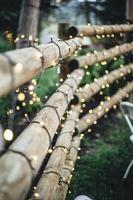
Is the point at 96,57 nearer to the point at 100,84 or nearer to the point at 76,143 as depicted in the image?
the point at 100,84

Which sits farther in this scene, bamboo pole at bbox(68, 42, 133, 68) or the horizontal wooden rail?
the horizontal wooden rail

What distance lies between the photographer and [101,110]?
717cm

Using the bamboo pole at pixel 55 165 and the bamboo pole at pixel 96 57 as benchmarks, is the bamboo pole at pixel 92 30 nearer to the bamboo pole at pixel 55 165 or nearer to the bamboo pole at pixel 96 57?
the bamboo pole at pixel 96 57

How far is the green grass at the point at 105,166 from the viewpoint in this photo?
5070 millimetres

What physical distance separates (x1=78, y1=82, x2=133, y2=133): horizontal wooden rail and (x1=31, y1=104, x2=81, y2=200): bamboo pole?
0.39 meters

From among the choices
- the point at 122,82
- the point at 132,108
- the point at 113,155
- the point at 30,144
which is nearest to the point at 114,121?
the point at 122,82

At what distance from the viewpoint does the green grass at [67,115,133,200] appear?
5.07m

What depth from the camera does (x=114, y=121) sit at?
27.7 feet

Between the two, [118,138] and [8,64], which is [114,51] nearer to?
[118,138]

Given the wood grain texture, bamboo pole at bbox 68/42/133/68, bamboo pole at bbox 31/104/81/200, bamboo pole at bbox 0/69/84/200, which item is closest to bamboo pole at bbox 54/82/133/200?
bamboo pole at bbox 31/104/81/200

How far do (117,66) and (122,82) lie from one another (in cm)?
63

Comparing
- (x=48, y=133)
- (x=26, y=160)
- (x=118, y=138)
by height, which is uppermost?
(x=118, y=138)

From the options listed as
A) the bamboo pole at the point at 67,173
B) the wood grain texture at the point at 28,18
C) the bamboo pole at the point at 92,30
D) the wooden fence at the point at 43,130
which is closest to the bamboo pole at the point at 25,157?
the wooden fence at the point at 43,130

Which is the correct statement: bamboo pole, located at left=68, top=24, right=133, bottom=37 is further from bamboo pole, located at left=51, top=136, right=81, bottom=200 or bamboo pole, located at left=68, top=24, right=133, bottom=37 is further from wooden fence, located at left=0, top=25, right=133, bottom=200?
bamboo pole, located at left=51, top=136, right=81, bottom=200
